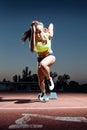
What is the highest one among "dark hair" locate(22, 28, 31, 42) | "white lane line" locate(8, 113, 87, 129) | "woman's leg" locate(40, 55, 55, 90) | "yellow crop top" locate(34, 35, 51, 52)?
"dark hair" locate(22, 28, 31, 42)

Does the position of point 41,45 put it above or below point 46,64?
above

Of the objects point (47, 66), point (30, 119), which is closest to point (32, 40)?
point (47, 66)

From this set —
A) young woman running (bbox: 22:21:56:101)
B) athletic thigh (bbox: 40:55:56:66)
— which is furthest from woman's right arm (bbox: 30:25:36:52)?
athletic thigh (bbox: 40:55:56:66)

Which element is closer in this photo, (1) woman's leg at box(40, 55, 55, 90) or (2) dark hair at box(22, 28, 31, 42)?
(1) woman's leg at box(40, 55, 55, 90)

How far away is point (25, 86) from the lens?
21.5 meters

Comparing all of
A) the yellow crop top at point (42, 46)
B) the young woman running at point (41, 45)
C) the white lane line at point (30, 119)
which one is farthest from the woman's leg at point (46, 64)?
the white lane line at point (30, 119)

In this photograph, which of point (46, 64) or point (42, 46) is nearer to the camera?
point (46, 64)

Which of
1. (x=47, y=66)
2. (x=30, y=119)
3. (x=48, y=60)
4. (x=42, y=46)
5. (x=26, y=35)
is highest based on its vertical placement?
(x=26, y=35)

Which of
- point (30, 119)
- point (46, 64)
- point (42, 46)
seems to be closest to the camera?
point (30, 119)

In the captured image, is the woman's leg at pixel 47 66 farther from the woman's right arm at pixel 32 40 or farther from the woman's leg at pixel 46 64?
the woman's right arm at pixel 32 40

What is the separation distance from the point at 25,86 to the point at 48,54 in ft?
44.0

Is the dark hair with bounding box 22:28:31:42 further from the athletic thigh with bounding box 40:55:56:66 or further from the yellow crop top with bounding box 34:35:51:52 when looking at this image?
the athletic thigh with bounding box 40:55:56:66

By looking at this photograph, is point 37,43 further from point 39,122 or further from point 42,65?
point 39,122

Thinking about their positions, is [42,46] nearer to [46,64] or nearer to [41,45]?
[41,45]
